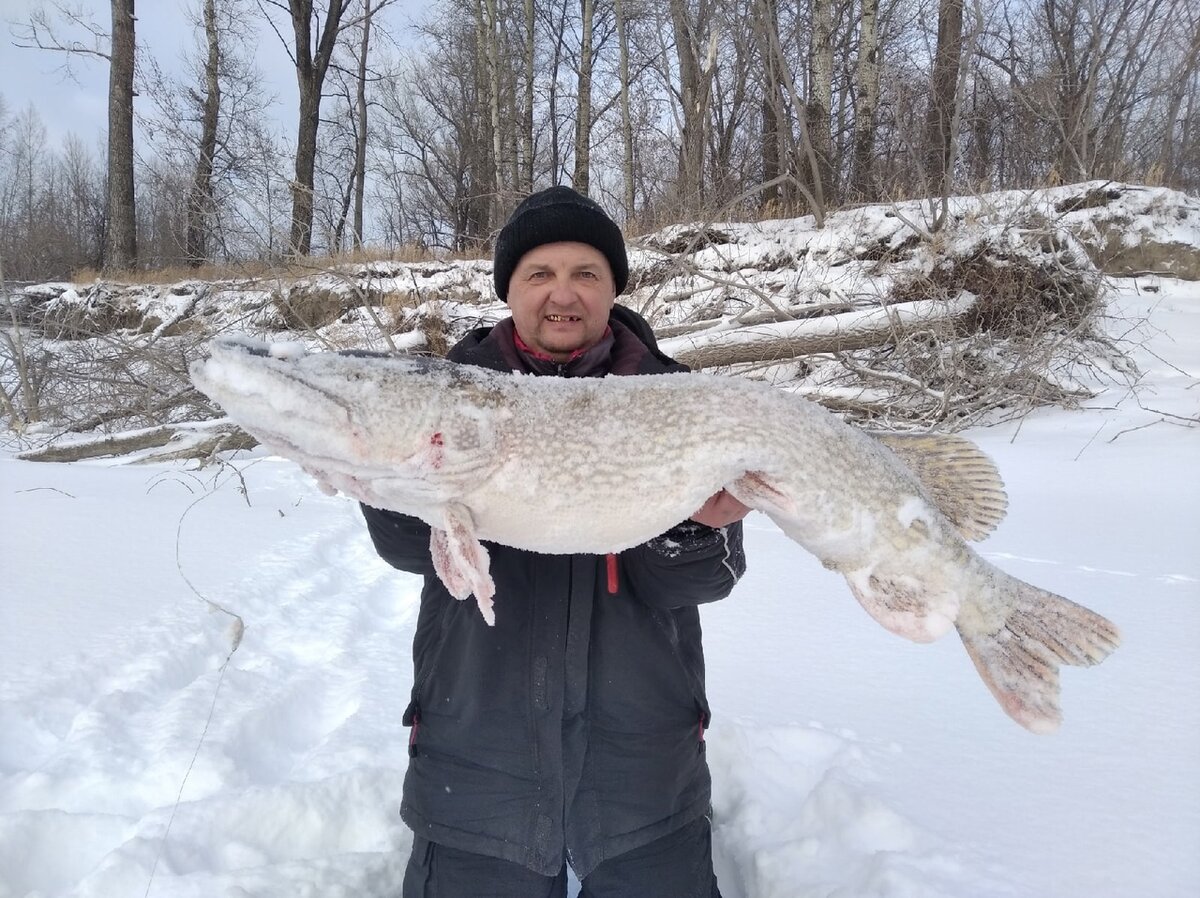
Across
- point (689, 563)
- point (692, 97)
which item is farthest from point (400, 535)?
point (692, 97)

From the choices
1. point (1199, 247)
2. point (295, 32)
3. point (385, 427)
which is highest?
point (295, 32)

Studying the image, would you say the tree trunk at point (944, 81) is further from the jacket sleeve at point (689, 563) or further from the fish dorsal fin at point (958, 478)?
the jacket sleeve at point (689, 563)

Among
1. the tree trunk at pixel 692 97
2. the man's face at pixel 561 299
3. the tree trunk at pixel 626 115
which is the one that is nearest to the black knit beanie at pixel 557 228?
the man's face at pixel 561 299

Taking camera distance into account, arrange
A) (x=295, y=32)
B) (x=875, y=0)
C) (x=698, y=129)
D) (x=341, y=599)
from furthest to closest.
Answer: (x=295, y=32)
(x=698, y=129)
(x=875, y=0)
(x=341, y=599)

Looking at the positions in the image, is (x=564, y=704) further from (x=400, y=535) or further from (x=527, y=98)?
(x=527, y=98)

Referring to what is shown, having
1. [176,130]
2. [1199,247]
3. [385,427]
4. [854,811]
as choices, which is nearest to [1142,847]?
[854,811]

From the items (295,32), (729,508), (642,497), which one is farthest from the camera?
(295,32)

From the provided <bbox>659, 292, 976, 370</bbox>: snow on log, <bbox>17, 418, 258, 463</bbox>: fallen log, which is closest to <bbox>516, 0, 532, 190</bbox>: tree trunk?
<bbox>659, 292, 976, 370</bbox>: snow on log

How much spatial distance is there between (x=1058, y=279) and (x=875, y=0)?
4.95m

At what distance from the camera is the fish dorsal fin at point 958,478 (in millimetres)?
1549

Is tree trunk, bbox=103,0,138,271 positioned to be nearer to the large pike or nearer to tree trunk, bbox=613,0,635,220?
tree trunk, bbox=613,0,635,220

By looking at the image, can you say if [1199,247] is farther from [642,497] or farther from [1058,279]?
[642,497]

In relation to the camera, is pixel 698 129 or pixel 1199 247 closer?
pixel 1199 247

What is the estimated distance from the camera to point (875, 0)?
8469 millimetres
